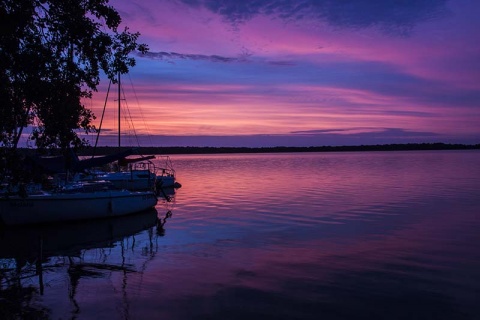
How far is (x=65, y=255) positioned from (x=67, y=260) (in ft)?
2.91

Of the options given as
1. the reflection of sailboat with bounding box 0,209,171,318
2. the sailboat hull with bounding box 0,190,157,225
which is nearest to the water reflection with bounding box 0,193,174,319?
the reflection of sailboat with bounding box 0,209,171,318

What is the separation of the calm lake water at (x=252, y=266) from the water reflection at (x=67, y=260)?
0.05 m

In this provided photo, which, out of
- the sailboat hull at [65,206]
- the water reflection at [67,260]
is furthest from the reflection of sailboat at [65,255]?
the sailboat hull at [65,206]

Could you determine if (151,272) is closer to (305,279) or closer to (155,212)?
(305,279)

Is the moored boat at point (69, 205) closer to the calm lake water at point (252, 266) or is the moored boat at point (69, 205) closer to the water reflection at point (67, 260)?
the water reflection at point (67, 260)

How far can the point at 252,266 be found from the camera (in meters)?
14.6

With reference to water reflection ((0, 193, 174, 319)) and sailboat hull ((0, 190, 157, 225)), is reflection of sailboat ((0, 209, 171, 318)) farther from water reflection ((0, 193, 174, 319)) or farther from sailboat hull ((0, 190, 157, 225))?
sailboat hull ((0, 190, 157, 225))

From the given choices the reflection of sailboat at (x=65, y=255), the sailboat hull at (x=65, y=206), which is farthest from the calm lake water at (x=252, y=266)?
the sailboat hull at (x=65, y=206)

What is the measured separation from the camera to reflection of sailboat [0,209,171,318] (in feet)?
37.5

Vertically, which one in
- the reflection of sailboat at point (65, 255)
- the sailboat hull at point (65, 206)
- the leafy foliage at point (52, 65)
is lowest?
the reflection of sailboat at point (65, 255)

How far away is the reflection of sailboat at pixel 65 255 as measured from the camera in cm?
1143

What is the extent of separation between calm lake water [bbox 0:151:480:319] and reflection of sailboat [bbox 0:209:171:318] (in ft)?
0.14

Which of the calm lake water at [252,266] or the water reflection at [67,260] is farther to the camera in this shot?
the water reflection at [67,260]

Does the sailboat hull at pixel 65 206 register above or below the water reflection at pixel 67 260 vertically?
above
